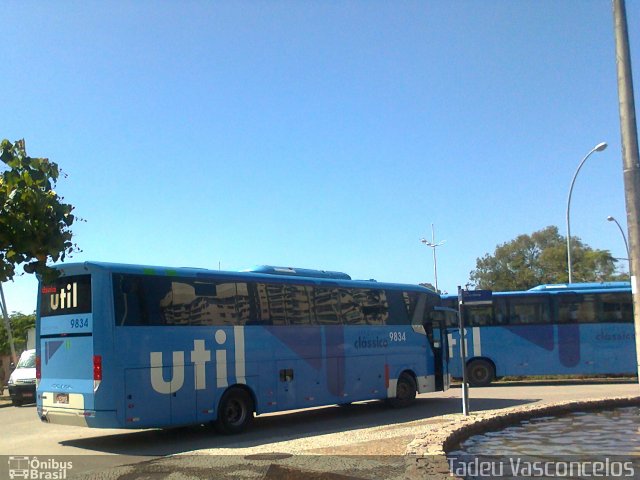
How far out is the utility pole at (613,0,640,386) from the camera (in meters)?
12.2

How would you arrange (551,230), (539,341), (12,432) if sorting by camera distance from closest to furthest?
(12,432) < (539,341) < (551,230)

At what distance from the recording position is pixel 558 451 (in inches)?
371

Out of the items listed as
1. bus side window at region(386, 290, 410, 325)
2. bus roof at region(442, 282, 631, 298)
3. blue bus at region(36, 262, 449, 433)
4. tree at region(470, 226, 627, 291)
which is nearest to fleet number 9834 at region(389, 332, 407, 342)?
blue bus at region(36, 262, 449, 433)

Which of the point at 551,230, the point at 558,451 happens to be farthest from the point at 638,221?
→ the point at 551,230

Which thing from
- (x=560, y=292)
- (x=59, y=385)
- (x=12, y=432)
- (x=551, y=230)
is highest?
(x=551, y=230)

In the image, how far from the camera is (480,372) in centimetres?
2478

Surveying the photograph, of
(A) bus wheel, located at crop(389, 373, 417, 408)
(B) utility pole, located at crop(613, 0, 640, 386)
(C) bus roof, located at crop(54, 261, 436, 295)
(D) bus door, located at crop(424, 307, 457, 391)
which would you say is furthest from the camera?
(D) bus door, located at crop(424, 307, 457, 391)

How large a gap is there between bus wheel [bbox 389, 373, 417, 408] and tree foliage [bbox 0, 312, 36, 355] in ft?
84.3

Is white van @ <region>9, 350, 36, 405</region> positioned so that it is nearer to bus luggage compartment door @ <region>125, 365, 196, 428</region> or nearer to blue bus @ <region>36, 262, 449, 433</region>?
blue bus @ <region>36, 262, 449, 433</region>

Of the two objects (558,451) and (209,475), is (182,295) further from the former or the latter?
(558,451)

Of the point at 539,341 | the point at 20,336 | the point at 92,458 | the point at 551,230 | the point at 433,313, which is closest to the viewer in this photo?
the point at 92,458

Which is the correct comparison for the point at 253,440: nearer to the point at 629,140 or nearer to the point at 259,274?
the point at 259,274

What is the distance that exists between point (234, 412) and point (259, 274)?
117 inches

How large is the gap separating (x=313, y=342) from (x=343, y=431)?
118 inches
